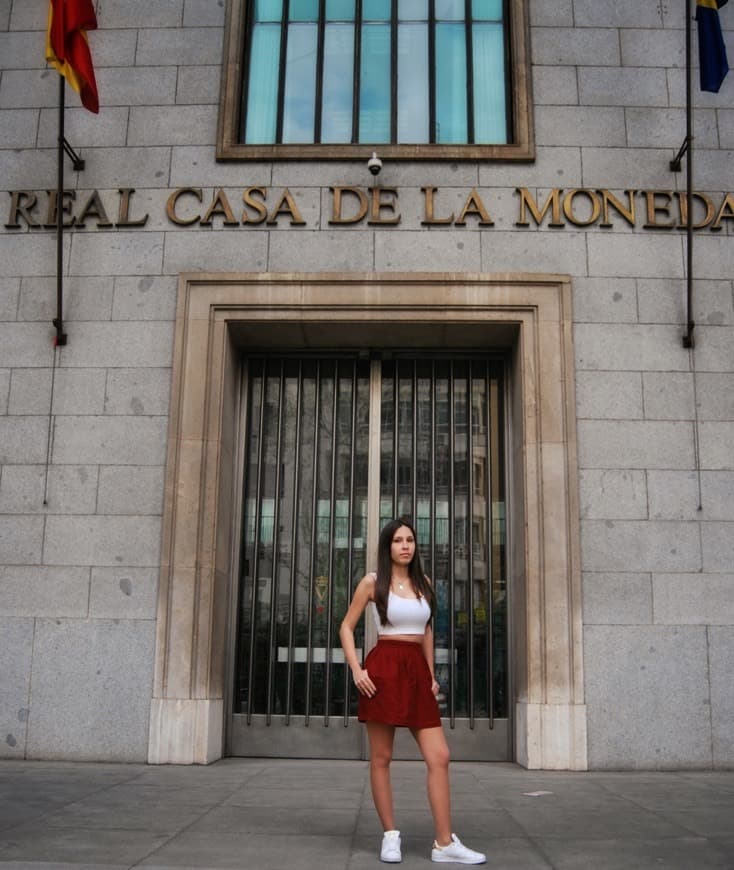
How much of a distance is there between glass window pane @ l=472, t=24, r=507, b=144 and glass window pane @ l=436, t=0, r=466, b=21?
270mm

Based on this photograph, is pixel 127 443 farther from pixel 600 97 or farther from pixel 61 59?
pixel 600 97

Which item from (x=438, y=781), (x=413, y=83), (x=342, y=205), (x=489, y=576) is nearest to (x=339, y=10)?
(x=413, y=83)

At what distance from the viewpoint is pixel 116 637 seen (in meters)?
9.02

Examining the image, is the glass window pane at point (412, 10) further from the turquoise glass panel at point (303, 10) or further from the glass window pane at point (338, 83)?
the turquoise glass panel at point (303, 10)

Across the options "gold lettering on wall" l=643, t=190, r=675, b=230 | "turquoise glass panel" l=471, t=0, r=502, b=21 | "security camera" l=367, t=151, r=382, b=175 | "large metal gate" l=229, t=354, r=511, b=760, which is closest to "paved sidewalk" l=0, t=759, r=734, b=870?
"large metal gate" l=229, t=354, r=511, b=760

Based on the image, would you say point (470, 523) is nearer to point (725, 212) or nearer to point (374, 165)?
point (374, 165)

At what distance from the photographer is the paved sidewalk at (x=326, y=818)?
4.83m

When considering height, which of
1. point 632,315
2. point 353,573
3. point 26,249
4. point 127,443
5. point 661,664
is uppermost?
point 26,249

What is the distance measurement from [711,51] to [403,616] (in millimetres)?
7566

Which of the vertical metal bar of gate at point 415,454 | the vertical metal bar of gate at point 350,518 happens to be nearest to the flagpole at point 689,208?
the vertical metal bar of gate at point 415,454

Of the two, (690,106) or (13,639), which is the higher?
(690,106)

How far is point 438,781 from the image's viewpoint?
16.0 ft

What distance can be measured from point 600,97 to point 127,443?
6742 millimetres

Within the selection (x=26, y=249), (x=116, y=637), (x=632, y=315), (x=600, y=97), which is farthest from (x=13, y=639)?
(x=600, y=97)
